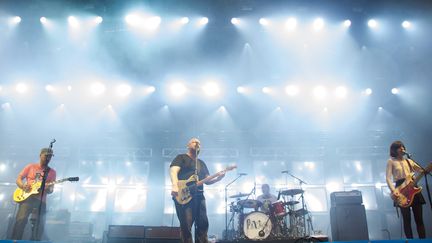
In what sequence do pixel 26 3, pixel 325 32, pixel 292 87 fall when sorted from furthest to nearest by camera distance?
1. pixel 292 87
2. pixel 325 32
3. pixel 26 3

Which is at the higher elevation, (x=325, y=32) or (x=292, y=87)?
(x=325, y=32)

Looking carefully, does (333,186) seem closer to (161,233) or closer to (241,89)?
(241,89)

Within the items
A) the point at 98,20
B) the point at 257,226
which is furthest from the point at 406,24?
the point at 98,20

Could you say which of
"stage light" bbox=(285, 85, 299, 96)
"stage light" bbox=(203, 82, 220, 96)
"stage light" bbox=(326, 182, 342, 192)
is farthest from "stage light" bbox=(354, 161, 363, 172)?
"stage light" bbox=(203, 82, 220, 96)

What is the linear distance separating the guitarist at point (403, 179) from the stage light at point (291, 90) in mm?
7131

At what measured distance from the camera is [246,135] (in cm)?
1404

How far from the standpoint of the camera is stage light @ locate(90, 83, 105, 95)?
1255 centimetres

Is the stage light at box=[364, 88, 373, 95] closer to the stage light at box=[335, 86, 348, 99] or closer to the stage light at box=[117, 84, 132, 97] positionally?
the stage light at box=[335, 86, 348, 99]

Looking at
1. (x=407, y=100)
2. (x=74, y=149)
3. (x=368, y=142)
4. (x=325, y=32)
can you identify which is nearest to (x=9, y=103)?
(x=74, y=149)

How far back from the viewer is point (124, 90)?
12.9 m

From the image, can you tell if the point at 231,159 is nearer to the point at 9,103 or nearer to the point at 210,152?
the point at 210,152

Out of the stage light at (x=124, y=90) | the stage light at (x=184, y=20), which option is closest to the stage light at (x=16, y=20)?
the stage light at (x=124, y=90)

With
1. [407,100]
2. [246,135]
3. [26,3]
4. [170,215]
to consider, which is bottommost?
[170,215]

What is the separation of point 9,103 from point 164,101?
6.01 metres
